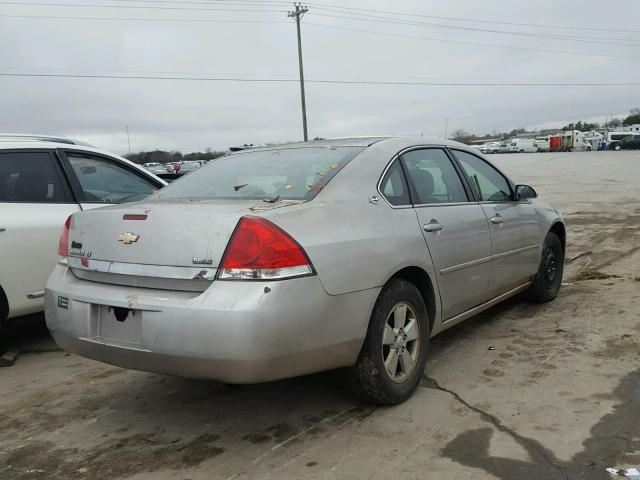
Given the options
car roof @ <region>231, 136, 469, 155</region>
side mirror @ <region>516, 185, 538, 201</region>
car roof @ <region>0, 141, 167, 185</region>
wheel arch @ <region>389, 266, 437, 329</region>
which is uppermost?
car roof @ <region>0, 141, 167, 185</region>

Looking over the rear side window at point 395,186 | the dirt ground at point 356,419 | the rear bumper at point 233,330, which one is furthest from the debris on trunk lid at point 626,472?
the rear side window at point 395,186

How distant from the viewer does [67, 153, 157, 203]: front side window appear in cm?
511

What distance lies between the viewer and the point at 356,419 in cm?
330

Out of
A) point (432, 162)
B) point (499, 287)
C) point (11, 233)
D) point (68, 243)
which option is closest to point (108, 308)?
point (68, 243)

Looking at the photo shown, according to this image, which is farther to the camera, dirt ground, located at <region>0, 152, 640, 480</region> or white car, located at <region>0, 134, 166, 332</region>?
white car, located at <region>0, 134, 166, 332</region>

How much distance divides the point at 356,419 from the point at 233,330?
1053mm

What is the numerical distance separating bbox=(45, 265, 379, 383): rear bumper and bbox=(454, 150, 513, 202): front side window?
193cm

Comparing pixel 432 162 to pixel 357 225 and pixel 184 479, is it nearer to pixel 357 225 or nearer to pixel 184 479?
pixel 357 225

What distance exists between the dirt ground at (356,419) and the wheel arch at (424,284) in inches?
18.9

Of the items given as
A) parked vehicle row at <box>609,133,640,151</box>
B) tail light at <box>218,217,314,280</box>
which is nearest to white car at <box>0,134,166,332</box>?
tail light at <box>218,217,314,280</box>

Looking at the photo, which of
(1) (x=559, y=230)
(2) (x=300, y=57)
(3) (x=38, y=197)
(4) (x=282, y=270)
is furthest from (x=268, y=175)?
(2) (x=300, y=57)

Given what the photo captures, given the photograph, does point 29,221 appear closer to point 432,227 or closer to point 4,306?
point 4,306

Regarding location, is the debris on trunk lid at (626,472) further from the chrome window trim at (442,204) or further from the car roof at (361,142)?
the car roof at (361,142)

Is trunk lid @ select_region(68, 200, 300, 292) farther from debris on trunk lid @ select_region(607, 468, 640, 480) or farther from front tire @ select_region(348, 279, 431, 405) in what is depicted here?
debris on trunk lid @ select_region(607, 468, 640, 480)
